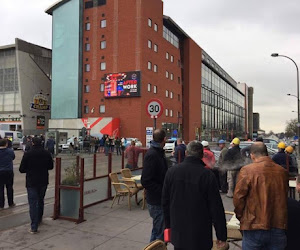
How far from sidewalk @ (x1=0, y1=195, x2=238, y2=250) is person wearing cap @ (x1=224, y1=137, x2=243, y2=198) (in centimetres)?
333

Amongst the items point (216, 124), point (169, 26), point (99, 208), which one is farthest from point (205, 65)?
point (99, 208)

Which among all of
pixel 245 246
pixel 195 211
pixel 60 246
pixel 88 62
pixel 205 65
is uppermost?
pixel 205 65

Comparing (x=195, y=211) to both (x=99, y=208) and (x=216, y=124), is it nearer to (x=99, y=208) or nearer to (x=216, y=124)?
(x=99, y=208)

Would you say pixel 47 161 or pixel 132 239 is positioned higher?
pixel 47 161

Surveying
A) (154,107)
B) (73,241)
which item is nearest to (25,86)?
(154,107)

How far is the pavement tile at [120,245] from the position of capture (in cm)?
514

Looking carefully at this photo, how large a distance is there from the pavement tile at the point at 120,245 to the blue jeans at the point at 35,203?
59.2 inches

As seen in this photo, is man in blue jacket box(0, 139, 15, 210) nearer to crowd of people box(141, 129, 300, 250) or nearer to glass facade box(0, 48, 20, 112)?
crowd of people box(141, 129, 300, 250)

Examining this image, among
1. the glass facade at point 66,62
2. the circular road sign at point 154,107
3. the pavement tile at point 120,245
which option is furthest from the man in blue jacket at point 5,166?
the glass facade at point 66,62

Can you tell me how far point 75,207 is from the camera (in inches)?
265

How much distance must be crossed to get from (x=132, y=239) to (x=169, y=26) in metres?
51.2

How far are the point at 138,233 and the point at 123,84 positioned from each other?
38018mm

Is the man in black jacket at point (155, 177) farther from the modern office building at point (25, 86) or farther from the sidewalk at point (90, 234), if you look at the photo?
the modern office building at point (25, 86)

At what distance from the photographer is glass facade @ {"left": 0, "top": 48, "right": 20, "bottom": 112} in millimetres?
52688
